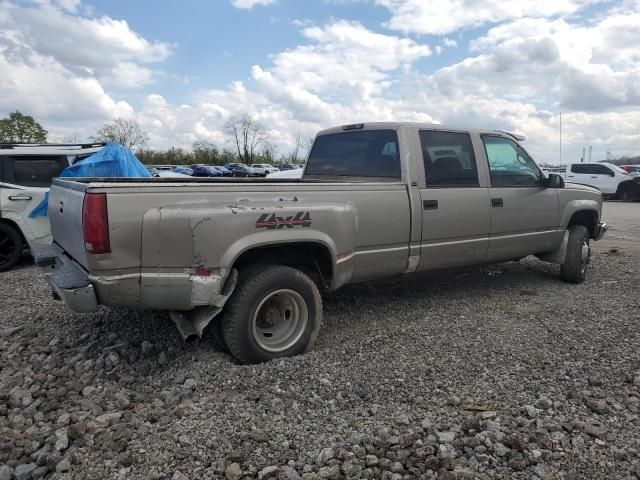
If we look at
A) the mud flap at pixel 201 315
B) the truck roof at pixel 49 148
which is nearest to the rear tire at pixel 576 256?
the mud flap at pixel 201 315

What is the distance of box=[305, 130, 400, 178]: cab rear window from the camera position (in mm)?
4667

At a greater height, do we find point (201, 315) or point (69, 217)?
point (69, 217)

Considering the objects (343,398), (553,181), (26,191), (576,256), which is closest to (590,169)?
(576,256)

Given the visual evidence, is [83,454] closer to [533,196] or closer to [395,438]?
[395,438]

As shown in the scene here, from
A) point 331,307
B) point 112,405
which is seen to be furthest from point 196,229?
point 331,307

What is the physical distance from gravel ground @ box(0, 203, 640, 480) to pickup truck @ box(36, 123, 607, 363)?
1.55 feet

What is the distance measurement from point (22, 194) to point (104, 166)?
4.14ft

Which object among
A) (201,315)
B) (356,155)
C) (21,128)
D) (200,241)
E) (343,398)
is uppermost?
(21,128)

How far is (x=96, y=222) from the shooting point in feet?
9.59

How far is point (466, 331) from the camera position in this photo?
429cm

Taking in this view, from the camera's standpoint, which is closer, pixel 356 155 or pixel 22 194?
pixel 356 155

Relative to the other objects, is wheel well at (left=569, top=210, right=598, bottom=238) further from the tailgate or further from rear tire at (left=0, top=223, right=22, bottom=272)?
rear tire at (left=0, top=223, right=22, bottom=272)

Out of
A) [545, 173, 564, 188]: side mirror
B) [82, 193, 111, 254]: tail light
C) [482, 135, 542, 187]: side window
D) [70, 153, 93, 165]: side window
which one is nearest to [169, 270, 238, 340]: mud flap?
[82, 193, 111, 254]: tail light

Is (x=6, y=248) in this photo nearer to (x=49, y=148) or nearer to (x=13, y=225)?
(x=13, y=225)
